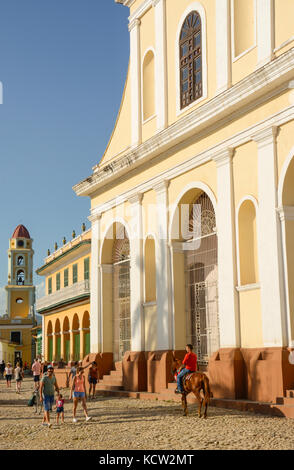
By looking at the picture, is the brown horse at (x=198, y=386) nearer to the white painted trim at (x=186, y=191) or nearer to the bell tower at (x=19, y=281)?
the white painted trim at (x=186, y=191)

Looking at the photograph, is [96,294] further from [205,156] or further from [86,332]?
[86,332]

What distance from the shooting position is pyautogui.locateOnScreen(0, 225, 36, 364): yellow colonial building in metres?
64.1

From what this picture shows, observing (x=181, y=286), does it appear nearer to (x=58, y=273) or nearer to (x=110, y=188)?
(x=110, y=188)

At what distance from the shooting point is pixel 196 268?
1773cm

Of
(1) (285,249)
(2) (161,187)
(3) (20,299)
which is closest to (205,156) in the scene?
(2) (161,187)

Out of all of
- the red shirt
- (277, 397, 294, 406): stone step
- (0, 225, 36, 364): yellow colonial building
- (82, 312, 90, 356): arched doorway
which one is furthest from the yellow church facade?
(0, 225, 36, 364): yellow colonial building

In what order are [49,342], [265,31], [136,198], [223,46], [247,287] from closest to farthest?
[265,31] < [247,287] < [223,46] < [136,198] < [49,342]

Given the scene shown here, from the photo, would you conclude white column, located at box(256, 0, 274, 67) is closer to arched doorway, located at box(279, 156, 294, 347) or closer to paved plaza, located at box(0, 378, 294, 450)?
arched doorway, located at box(279, 156, 294, 347)

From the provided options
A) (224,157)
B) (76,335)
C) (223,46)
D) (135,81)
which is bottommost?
(76,335)

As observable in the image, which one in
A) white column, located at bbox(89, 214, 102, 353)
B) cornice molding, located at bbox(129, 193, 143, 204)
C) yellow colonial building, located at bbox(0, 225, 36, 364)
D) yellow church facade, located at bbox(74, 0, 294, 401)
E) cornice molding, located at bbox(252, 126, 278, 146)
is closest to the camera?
yellow church facade, located at bbox(74, 0, 294, 401)

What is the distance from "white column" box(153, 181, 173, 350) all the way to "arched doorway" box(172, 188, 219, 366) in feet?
0.76

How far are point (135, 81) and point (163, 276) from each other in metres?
6.40
